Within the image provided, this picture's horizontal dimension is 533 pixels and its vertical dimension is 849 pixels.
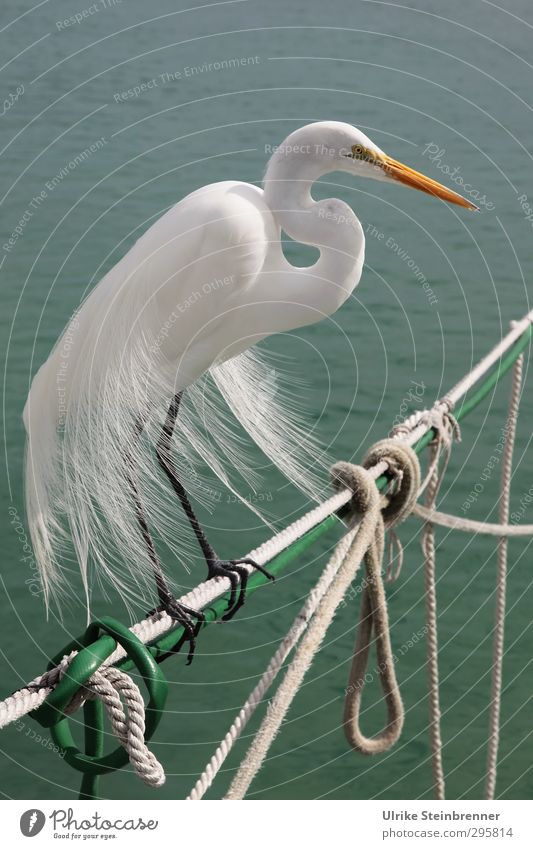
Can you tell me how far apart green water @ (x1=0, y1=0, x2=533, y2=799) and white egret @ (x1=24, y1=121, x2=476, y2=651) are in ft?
1.87

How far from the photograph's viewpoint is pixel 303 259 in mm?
3316

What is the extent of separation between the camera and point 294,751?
1.86 metres

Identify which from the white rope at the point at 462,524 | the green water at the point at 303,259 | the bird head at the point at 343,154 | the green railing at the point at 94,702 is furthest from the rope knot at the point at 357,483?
the green water at the point at 303,259

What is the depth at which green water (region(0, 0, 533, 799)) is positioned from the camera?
1.90m

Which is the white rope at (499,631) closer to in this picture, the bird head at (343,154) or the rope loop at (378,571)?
the rope loop at (378,571)

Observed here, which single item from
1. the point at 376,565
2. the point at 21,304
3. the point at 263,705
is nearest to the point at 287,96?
the point at 21,304

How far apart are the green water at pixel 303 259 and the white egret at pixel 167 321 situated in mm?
569

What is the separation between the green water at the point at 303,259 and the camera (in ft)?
6.24

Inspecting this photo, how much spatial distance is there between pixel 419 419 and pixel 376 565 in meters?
0.27

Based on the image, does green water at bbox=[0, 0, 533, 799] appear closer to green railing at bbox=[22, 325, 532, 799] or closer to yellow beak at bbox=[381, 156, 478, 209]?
yellow beak at bbox=[381, 156, 478, 209]

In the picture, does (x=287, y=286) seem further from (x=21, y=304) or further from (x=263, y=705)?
(x=21, y=304)

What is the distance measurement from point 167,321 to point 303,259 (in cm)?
190

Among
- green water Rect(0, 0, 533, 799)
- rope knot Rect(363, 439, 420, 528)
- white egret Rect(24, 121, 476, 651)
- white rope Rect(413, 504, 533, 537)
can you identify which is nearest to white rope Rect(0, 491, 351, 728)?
rope knot Rect(363, 439, 420, 528)

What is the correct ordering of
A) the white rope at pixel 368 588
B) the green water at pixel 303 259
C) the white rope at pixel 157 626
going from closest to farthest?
the white rope at pixel 157 626, the white rope at pixel 368 588, the green water at pixel 303 259
